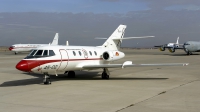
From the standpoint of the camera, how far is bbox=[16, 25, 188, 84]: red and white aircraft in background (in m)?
13.2

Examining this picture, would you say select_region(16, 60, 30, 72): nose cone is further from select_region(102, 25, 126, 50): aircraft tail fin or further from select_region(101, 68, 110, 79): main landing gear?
select_region(102, 25, 126, 50): aircraft tail fin

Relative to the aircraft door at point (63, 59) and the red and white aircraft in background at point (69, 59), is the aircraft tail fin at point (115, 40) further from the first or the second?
the aircraft door at point (63, 59)

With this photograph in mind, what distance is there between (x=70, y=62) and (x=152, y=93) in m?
5.76

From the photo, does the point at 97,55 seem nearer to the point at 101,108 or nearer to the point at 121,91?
the point at 121,91

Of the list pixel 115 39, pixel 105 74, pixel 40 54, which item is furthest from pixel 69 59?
pixel 115 39

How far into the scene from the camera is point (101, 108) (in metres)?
8.24

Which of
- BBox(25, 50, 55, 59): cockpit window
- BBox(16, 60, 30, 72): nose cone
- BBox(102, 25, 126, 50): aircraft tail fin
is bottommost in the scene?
BBox(16, 60, 30, 72): nose cone

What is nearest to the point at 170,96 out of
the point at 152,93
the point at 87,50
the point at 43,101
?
the point at 152,93

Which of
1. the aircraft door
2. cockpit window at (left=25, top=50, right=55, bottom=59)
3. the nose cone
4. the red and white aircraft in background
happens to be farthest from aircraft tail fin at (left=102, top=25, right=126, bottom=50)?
the nose cone

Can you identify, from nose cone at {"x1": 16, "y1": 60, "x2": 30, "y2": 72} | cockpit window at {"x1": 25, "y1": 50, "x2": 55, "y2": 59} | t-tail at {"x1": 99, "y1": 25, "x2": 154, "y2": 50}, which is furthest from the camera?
t-tail at {"x1": 99, "y1": 25, "x2": 154, "y2": 50}

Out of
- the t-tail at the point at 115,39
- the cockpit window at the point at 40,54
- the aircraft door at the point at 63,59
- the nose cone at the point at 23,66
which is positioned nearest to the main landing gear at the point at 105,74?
the aircraft door at the point at 63,59

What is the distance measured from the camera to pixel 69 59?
15.0m

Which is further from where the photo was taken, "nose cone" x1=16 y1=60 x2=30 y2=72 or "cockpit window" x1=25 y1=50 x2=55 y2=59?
"cockpit window" x1=25 y1=50 x2=55 y2=59

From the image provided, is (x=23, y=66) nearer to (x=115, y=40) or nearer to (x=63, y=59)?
(x=63, y=59)
